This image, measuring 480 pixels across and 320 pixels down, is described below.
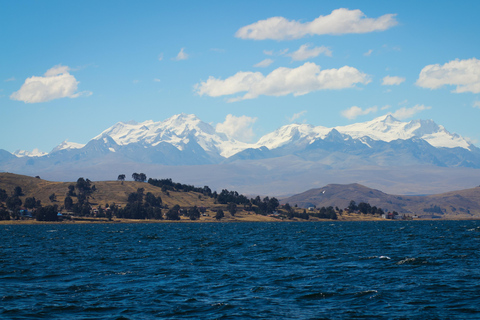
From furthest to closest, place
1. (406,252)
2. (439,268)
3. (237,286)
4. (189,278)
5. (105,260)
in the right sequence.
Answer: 1. (406,252)
2. (105,260)
3. (439,268)
4. (189,278)
5. (237,286)

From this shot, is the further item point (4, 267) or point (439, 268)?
point (4, 267)

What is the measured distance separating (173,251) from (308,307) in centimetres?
6110

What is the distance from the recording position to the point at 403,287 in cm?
6000

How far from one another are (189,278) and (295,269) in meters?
15.9

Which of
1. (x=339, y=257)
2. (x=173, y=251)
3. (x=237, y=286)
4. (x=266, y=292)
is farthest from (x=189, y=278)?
(x=173, y=251)

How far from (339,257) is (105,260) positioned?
→ 128 ft

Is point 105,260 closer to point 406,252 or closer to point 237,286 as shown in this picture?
point 237,286

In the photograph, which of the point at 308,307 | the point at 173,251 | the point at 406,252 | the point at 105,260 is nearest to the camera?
the point at 308,307

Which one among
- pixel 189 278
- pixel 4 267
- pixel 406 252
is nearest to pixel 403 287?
pixel 189 278

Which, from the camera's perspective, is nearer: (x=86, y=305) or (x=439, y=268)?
(x=86, y=305)

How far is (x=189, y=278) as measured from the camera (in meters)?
69.3

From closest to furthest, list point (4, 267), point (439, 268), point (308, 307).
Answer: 1. point (308, 307)
2. point (439, 268)
3. point (4, 267)

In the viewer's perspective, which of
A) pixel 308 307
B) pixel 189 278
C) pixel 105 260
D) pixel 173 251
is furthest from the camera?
pixel 173 251

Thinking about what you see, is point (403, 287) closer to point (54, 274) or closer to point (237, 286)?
point (237, 286)
